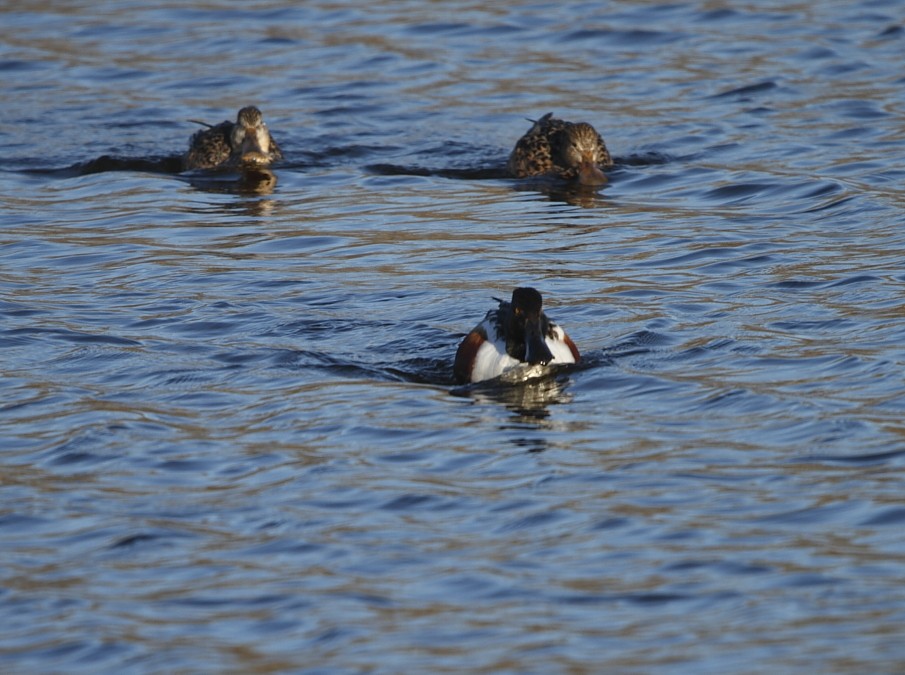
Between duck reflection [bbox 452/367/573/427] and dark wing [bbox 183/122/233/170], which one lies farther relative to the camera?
dark wing [bbox 183/122/233/170]

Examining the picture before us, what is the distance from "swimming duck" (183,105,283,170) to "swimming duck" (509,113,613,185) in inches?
88.9

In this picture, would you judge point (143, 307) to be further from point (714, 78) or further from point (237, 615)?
point (714, 78)

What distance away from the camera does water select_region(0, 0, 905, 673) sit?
19.6 feet

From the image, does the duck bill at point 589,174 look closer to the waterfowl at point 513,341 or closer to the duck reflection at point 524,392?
the waterfowl at point 513,341

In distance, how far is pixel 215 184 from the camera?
1519 cm

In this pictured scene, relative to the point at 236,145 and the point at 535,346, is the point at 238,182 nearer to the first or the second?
the point at 236,145

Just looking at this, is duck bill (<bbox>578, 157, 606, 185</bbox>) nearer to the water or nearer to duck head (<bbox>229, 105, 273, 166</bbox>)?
the water

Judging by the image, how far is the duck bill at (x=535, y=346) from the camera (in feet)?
28.7

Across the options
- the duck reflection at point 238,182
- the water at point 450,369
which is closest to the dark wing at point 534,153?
the water at point 450,369

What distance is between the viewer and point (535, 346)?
8805 millimetres

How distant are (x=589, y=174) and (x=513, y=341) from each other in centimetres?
552

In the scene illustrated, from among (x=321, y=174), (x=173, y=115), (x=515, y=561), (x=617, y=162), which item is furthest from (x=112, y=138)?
(x=515, y=561)

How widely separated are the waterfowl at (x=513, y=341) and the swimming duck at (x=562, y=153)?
210 inches

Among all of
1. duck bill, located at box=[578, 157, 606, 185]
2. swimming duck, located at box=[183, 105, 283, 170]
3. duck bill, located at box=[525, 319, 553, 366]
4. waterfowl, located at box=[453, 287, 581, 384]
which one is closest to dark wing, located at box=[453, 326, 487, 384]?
waterfowl, located at box=[453, 287, 581, 384]
